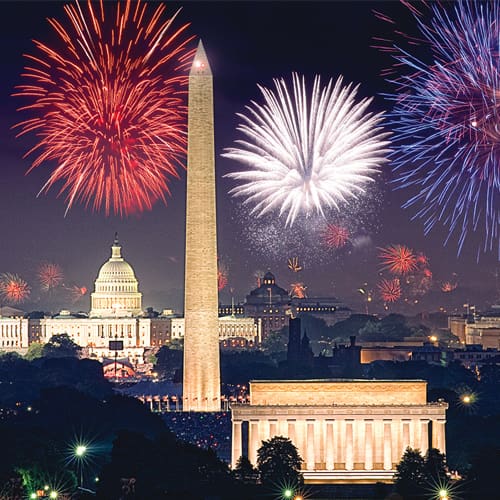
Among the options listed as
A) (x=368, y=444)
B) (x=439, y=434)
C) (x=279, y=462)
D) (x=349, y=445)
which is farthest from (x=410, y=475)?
(x=439, y=434)

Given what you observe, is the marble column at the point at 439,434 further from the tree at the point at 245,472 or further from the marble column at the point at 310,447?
the tree at the point at 245,472

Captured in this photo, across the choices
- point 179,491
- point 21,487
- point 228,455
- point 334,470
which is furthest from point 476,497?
point 228,455

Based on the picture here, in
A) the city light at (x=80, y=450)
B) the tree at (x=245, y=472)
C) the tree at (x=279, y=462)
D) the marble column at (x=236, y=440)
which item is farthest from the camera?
the marble column at (x=236, y=440)

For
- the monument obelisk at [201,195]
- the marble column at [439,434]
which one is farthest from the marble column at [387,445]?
the monument obelisk at [201,195]

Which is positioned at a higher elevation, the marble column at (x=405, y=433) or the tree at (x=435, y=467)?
the marble column at (x=405, y=433)

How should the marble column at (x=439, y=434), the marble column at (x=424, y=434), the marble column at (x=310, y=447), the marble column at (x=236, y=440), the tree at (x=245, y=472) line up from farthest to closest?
the marble column at (x=424, y=434), the marble column at (x=439, y=434), the marble column at (x=236, y=440), the marble column at (x=310, y=447), the tree at (x=245, y=472)

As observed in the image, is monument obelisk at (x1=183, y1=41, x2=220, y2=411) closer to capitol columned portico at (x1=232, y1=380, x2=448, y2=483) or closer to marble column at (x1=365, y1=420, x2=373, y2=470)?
capitol columned portico at (x1=232, y1=380, x2=448, y2=483)

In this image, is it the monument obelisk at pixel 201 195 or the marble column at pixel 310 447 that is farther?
the monument obelisk at pixel 201 195

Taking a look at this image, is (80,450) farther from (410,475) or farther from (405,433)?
→ (405,433)
